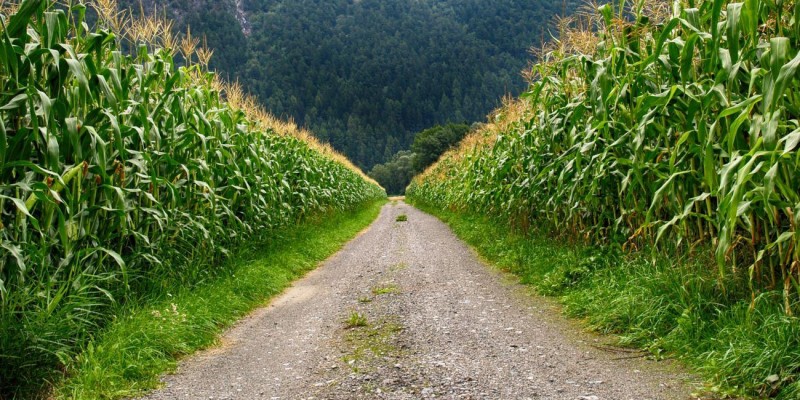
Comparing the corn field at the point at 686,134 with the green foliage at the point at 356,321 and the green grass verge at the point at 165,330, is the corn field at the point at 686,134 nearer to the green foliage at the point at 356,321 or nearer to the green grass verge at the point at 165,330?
the green foliage at the point at 356,321

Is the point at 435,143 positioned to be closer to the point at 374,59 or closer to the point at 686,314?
the point at 686,314

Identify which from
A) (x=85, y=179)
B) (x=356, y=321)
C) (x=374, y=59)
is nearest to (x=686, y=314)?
(x=356, y=321)

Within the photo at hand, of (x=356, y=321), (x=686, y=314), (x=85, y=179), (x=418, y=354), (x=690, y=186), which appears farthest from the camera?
(x=356, y=321)

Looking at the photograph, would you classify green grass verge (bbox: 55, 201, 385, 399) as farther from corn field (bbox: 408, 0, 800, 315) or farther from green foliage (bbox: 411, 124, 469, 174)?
green foliage (bbox: 411, 124, 469, 174)

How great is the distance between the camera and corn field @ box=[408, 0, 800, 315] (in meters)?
2.94

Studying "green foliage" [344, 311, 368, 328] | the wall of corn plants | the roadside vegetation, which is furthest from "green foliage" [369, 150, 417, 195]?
"green foliage" [344, 311, 368, 328]

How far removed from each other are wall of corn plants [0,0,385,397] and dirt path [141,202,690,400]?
92 cm

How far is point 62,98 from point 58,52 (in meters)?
0.42

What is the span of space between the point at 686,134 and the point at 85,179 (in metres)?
4.51

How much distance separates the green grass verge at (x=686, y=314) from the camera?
266 cm

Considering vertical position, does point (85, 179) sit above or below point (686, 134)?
below

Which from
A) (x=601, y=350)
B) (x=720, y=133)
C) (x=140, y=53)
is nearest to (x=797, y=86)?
(x=720, y=133)

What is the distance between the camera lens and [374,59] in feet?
458

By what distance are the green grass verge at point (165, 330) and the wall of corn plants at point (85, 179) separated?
0.54 feet
